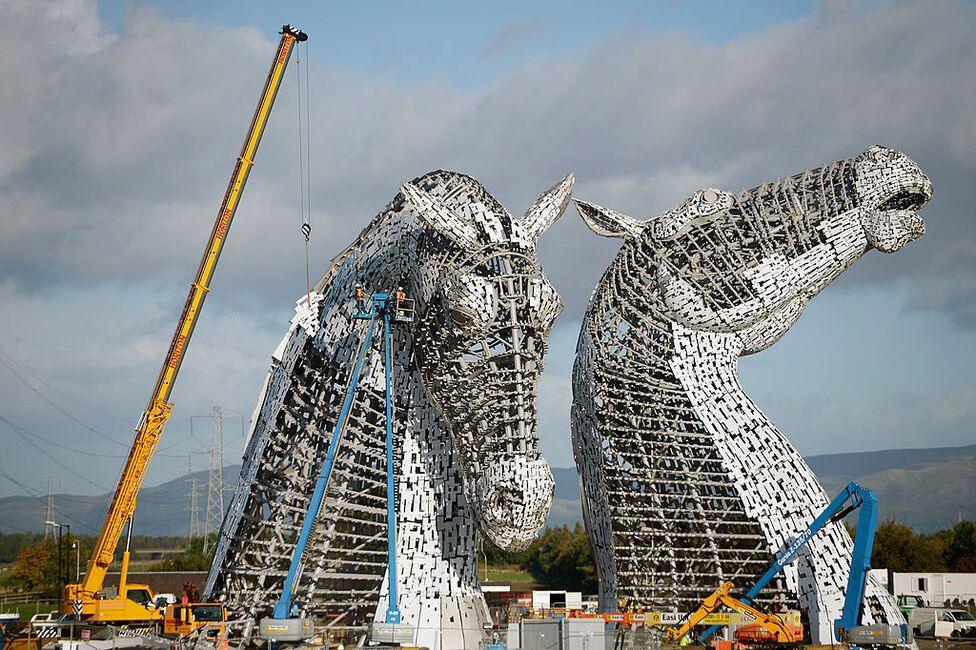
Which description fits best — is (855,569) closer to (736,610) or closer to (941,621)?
(736,610)

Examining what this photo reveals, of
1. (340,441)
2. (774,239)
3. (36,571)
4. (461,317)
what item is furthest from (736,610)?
(36,571)

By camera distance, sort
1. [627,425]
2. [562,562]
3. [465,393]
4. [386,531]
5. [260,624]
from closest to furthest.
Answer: [465,393] → [260,624] → [386,531] → [627,425] → [562,562]

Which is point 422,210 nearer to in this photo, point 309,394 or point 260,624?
point 309,394

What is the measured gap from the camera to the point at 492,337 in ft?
51.3

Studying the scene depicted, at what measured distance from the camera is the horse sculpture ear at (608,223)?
2505 cm

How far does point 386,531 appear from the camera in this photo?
18719 millimetres

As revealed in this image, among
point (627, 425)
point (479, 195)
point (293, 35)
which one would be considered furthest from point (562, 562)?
point (479, 195)

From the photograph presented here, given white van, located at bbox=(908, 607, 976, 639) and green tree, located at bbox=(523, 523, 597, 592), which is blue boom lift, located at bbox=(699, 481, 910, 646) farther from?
green tree, located at bbox=(523, 523, 597, 592)

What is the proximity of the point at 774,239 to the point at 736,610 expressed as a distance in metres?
7.31

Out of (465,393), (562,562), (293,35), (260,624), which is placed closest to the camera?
(465,393)

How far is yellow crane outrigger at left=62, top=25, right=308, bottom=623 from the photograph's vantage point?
19.6 metres

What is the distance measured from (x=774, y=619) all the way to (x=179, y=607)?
11011 mm

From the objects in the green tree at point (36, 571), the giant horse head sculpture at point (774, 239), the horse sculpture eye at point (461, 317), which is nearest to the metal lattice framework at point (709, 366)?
the giant horse head sculpture at point (774, 239)

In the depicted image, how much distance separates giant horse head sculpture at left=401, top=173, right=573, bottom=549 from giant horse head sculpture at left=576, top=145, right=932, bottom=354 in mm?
8197
